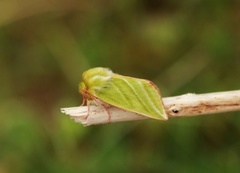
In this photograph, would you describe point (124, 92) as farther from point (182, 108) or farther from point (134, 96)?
point (182, 108)

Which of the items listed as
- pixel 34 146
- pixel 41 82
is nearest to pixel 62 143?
pixel 34 146

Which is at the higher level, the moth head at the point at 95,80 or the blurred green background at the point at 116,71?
the moth head at the point at 95,80

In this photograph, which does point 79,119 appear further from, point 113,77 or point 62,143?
point 62,143

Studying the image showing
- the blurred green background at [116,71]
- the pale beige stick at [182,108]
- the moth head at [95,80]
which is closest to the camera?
the pale beige stick at [182,108]

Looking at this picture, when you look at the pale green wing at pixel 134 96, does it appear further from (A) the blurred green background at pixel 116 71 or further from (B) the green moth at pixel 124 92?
(A) the blurred green background at pixel 116 71

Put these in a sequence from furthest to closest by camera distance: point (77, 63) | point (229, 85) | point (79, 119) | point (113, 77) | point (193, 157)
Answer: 1. point (77, 63)
2. point (229, 85)
3. point (193, 157)
4. point (113, 77)
5. point (79, 119)

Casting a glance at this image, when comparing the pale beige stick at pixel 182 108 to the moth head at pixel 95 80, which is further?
the moth head at pixel 95 80

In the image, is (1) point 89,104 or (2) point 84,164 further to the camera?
(2) point 84,164

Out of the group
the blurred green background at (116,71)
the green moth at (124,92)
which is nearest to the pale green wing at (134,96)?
the green moth at (124,92)
